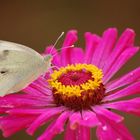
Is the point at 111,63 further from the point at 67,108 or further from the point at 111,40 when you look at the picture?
the point at 67,108

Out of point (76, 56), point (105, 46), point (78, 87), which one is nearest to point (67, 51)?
point (76, 56)

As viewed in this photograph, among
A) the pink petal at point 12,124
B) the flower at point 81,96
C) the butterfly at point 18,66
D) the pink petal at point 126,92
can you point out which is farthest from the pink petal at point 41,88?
the pink petal at point 12,124

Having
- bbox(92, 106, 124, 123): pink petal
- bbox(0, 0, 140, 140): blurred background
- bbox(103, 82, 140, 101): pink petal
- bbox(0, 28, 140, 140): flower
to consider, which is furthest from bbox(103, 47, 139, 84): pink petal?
bbox(0, 0, 140, 140): blurred background

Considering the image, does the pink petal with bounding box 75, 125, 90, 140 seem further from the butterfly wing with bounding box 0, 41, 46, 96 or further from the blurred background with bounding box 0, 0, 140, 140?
the blurred background with bounding box 0, 0, 140, 140

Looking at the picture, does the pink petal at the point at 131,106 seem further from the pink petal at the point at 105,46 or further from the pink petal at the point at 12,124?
the pink petal at the point at 105,46

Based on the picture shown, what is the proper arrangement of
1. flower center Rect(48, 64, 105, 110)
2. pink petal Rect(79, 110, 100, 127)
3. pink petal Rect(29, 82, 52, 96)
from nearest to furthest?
pink petal Rect(79, 110, 100, 127)
flower center Rect(48, 64, 105, 110)
pink petal Rect(29, 82, 52, 96)
